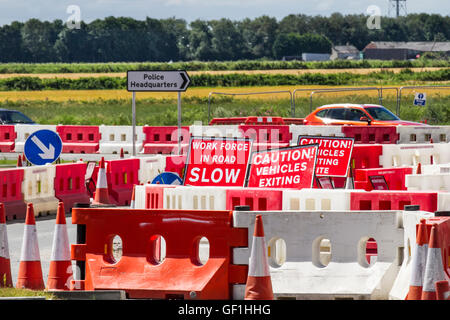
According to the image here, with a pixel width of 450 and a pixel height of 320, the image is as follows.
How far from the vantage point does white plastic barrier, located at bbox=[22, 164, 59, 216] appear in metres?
18.5

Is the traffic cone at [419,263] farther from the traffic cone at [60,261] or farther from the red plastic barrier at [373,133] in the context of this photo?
the red plastic barrier at [373,133]

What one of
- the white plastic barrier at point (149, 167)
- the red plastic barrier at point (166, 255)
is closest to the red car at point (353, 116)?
the white plastic barrier at point (149, 167)

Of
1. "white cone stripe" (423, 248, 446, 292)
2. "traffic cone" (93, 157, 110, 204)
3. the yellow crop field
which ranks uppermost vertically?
the yellow crop field

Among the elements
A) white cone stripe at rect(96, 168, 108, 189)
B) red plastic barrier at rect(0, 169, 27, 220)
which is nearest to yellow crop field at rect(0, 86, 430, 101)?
white cone stripe at rect(96, 168, 108, 189)

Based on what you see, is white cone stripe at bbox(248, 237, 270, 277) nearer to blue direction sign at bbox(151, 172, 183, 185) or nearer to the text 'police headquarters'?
blue direction sign at bbox(151, 172, 183, 185)

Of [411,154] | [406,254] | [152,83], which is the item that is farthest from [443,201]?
[152,83]

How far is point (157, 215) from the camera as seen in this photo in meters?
10.8

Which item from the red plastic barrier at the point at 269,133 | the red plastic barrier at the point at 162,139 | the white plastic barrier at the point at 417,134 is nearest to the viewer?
the white plastic barrier at the point at 417,134

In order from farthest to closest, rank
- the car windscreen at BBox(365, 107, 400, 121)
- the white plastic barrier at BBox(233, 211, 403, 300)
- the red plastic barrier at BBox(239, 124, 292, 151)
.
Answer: the car windscreen at BBox(365, 107, 400, 121) < the red plastic barrier at BBox(239, 124, 292, 151) < the white plastic barrier at BBox(233, 211, 403, 300)

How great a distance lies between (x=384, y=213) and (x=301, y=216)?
0.76 metres

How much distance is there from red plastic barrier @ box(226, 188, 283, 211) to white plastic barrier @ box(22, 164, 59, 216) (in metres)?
6.83

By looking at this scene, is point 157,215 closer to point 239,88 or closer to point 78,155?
point 78,155

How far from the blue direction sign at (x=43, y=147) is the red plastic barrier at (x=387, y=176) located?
19.1 ft

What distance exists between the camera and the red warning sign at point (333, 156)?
57.5 ft
